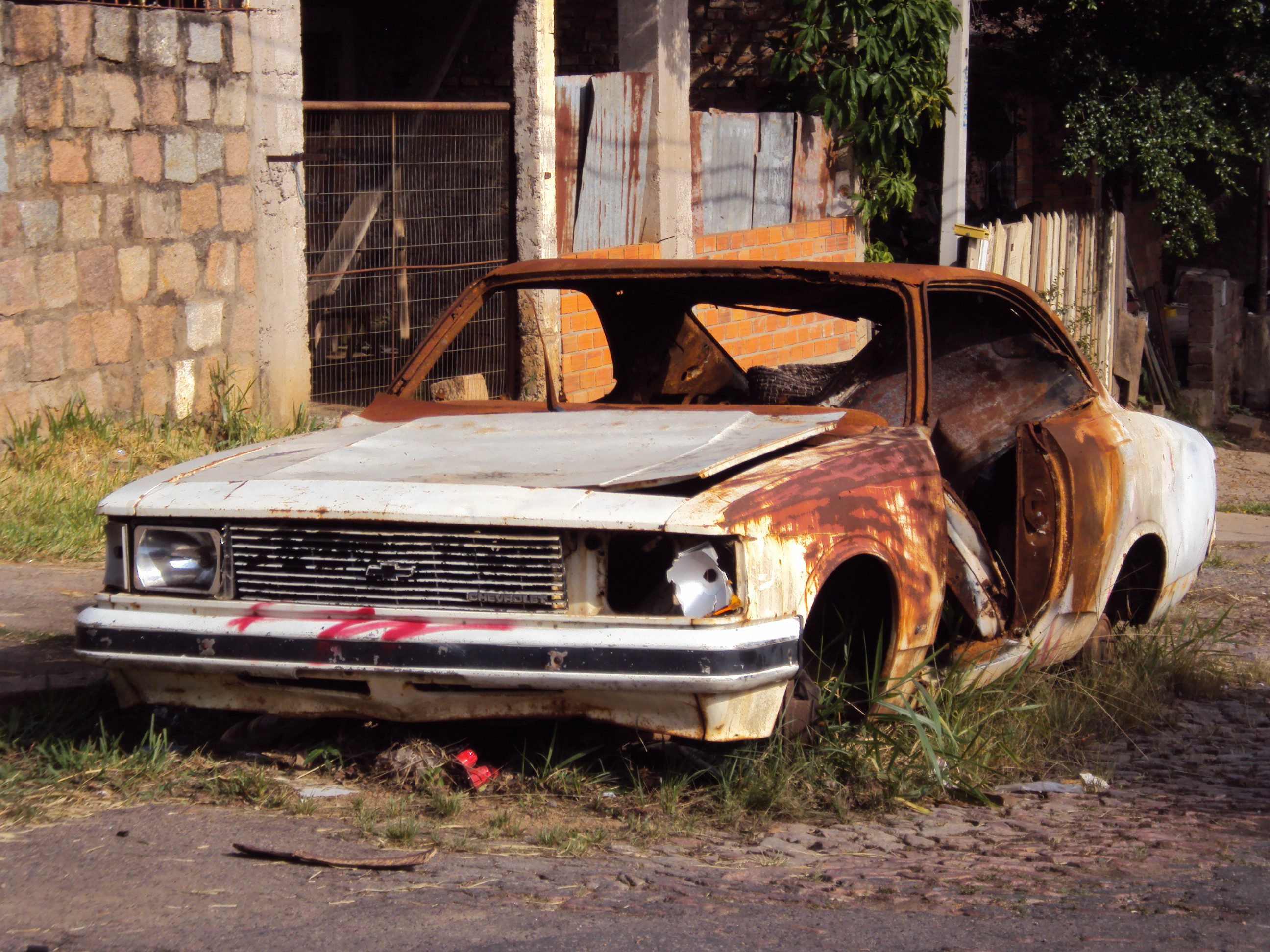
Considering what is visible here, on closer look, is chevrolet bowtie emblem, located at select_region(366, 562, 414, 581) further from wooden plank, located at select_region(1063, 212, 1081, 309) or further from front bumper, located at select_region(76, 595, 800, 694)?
wooden plank, located at select_region(1063, 212, 1081, 309)

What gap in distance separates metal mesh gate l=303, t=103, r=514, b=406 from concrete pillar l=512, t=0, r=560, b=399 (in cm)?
14

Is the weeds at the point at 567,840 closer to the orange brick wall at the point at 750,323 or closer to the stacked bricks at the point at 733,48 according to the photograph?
the orange brick wall at the point at 750,323

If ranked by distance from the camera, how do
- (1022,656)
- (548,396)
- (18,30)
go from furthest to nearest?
(18,30) → (548,396) → (1022,656)

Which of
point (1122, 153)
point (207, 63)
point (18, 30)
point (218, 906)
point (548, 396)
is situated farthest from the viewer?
point (1122, 153)

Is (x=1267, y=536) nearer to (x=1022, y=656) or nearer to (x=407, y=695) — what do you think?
(x=1022, y=656)

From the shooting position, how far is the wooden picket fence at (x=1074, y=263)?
11.2m

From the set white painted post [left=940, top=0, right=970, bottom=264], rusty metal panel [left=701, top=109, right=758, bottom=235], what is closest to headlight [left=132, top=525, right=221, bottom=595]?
rusty metal panel [left=701, top=109, right=758, bottom=235]

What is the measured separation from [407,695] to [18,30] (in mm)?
4939

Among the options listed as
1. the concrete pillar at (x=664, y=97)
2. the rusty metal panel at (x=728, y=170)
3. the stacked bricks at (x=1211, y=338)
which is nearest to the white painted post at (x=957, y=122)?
the rusty metal panel at (x=728, y=170)

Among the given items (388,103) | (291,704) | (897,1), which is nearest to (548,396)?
(291,704)

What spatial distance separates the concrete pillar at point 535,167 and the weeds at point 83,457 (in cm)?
168

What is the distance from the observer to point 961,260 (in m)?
10.8

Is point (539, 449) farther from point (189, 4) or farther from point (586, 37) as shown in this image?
point (586, 37)

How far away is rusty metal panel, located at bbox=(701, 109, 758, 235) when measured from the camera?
10.7m
